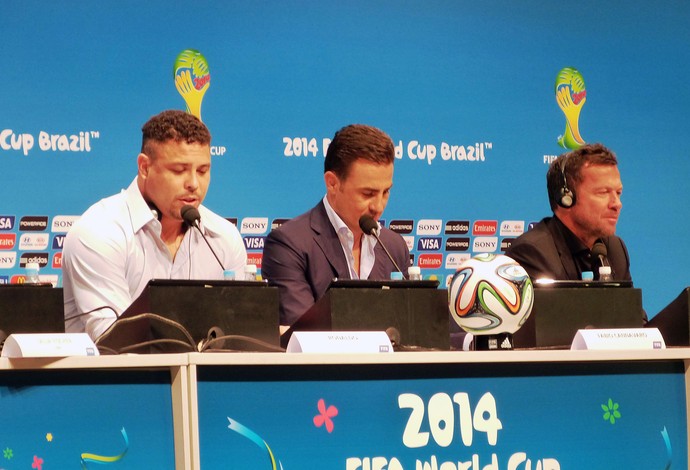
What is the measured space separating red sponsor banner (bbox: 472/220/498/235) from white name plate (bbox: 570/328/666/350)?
7.40 ft

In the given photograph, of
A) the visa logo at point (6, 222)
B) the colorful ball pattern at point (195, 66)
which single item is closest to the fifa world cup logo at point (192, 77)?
the colorful ball pattern at point (195, 66)

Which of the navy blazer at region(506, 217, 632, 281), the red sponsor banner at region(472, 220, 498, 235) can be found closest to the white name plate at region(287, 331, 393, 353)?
the navy blazer at region(506, 217, 632, 281)

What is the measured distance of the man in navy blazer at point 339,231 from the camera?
11.2ft

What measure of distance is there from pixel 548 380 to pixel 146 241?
144cm

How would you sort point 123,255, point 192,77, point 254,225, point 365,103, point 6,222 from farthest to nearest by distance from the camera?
point 365,103 → point 254,225 → point 192,77 → point 6,222 → point 123,255

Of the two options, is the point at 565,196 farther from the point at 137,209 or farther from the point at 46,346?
the point at 46,346

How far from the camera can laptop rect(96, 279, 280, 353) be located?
2.17 m

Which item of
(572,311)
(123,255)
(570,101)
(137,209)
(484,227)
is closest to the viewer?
(572,311)

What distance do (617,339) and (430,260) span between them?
7.28 feet

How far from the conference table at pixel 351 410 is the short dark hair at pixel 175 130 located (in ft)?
4.49

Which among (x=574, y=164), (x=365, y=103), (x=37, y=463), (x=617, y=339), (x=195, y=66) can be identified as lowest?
(x=37, y=463)

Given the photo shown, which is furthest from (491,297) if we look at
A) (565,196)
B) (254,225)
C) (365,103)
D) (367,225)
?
(365,103)

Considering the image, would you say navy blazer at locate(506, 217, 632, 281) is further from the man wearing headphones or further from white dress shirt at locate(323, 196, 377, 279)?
white dress shirt at locate(323, 196, 377, 279)

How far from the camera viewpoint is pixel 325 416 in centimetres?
204
